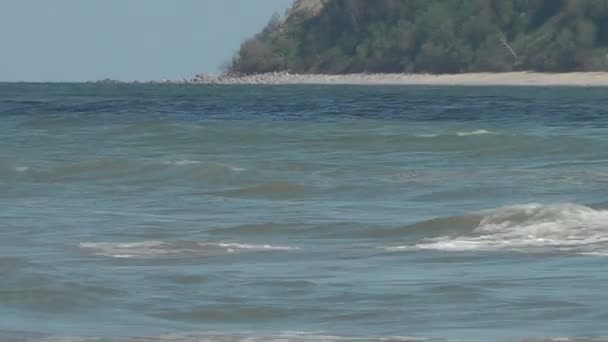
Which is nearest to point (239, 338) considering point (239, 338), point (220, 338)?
point (239, 338)

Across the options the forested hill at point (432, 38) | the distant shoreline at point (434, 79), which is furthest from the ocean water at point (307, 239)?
the forested hill at point (432, 38)

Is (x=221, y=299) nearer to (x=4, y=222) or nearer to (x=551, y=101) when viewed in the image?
(x=4, y=222)

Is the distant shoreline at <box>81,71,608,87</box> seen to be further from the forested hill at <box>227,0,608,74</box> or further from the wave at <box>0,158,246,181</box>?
the wave at <box>0,158,246,181</box>

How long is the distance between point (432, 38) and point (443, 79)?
200 inches

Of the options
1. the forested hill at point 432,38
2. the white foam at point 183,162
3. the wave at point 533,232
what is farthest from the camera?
the forested hill at point 432,38

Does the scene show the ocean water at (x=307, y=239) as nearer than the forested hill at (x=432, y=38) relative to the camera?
Yes

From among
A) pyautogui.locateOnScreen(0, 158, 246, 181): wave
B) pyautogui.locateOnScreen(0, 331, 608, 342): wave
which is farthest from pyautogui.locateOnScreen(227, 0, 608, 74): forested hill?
pyautogui.locateOnScreen(0, 331, 608, 342): wave

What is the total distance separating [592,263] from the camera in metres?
12.4

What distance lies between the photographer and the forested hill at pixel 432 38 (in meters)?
86.7

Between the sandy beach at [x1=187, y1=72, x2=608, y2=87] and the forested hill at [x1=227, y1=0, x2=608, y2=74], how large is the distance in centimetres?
93

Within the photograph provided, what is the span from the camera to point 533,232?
1477 centimetres

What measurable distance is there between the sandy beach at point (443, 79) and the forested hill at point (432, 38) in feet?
3.05

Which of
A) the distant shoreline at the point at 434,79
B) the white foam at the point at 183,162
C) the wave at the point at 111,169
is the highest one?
the wave at the point at 111,169

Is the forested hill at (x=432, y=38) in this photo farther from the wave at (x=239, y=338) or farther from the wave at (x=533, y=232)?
the wave at (x=239, y=338)
